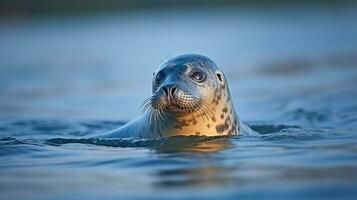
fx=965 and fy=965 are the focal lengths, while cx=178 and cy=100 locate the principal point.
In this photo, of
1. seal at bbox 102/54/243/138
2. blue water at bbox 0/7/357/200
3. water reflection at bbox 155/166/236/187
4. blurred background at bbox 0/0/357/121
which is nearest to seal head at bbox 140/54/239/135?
seal at bbox 102/54/243/138

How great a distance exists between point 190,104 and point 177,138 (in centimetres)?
44

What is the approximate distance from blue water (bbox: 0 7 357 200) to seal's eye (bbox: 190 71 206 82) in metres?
0.44

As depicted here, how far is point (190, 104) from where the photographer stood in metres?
6.78

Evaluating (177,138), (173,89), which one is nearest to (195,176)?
(173,89)

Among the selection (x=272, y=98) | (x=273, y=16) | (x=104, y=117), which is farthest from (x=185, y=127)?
(x=273, y=16)

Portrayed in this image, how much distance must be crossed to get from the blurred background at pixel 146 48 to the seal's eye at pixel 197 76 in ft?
10.4

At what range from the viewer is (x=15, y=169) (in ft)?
20.9

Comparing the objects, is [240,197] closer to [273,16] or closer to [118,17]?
[273,16]

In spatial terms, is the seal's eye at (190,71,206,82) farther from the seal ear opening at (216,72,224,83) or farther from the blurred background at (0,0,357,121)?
the blurred background at (0,0,357,121)

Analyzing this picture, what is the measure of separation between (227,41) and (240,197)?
18887 millimetres

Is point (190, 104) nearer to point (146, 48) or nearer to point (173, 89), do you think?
point (173, 89)

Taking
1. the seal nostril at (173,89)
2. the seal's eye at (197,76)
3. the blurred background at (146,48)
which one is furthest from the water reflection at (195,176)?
the blurred background at (146,48)

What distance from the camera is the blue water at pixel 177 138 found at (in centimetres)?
549

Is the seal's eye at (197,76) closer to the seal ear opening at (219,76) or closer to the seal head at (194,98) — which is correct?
the seal head at (194,98)
